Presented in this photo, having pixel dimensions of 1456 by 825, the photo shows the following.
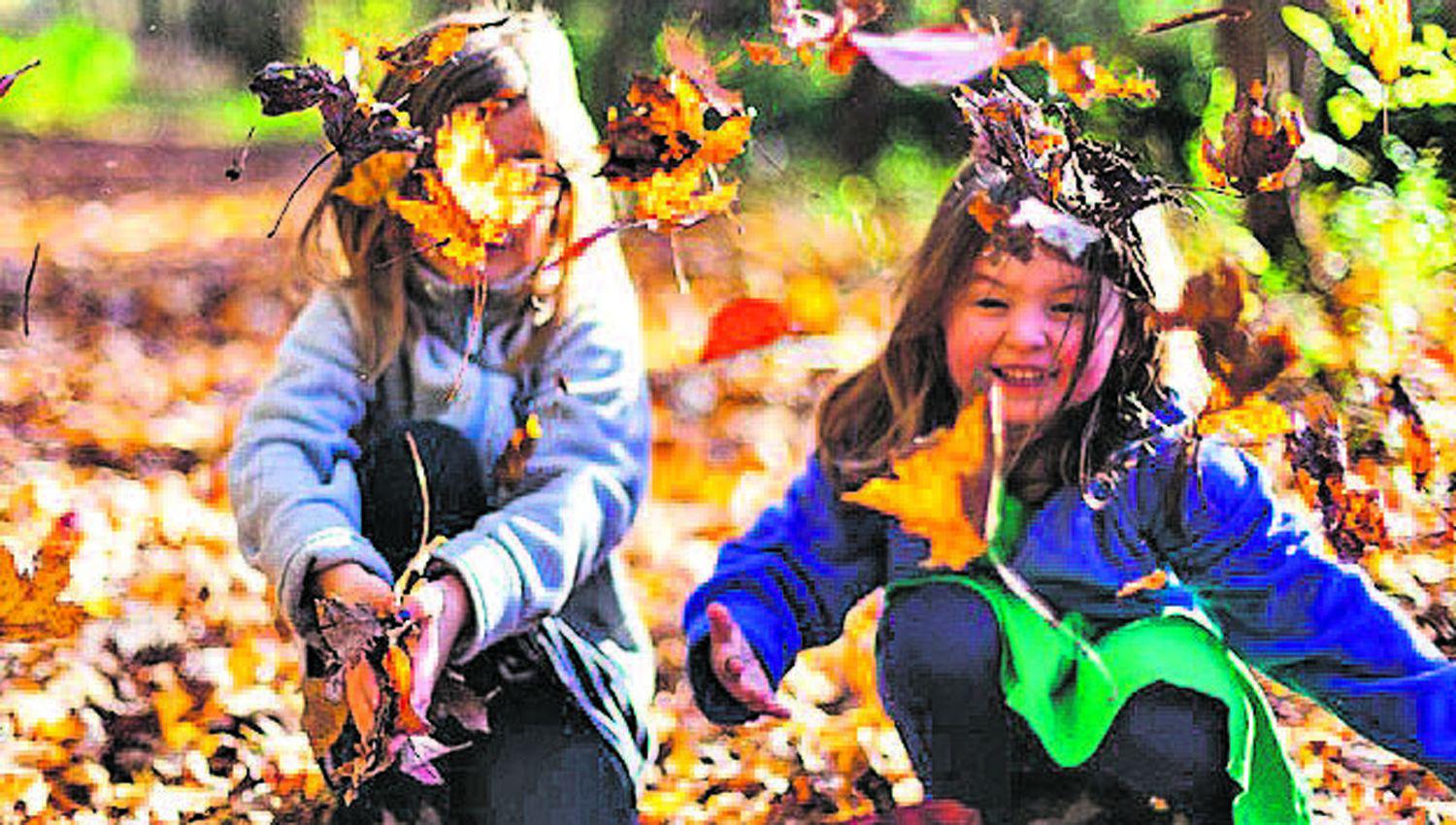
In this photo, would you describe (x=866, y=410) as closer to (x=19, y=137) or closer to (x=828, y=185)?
(x=828, y=185)

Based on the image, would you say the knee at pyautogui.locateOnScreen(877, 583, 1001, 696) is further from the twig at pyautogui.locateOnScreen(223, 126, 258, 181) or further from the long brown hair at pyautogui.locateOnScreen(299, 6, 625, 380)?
the twig at pyautogui.locateOnScreen(223, 126, 258, 181)

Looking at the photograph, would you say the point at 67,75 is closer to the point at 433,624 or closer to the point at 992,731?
the point at 433,624

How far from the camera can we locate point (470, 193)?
2.05m

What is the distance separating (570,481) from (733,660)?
26 centimetres

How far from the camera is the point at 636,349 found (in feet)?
7.05

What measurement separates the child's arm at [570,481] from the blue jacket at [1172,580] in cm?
15

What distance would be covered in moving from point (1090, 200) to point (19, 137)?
3.60 feet

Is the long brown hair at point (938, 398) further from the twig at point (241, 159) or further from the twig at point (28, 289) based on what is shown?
the twig at point (28, 289)

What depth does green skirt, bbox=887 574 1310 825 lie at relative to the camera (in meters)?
2.17

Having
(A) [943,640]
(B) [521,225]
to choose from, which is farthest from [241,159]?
(A) [943,640]

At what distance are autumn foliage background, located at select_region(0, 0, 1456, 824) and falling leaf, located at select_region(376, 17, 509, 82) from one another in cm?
4

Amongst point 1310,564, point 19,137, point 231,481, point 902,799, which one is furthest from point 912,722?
point 19,137

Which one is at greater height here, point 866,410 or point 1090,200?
point 1090,200

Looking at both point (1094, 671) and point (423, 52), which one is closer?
point (423, 52)
